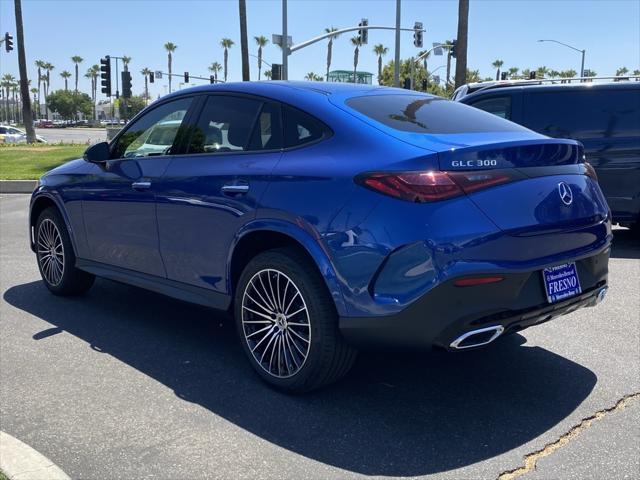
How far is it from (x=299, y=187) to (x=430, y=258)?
34.5 inches

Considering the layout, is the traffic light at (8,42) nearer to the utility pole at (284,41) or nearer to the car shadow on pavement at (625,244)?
the utility pole at (284,41)

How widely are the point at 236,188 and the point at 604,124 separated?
5.71 m

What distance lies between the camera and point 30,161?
69.5 ft

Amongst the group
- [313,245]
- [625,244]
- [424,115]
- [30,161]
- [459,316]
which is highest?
[424,115]

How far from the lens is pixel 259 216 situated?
371cm

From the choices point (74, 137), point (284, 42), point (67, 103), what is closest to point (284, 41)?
point (284, 42)

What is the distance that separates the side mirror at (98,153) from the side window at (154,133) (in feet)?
0.18

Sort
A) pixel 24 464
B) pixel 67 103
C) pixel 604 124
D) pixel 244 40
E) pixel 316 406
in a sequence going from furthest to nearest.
Answer: pixel 67 103 → pixel 244 40 → pixel 604 124 → pixel 316 406 → pixel 24 464

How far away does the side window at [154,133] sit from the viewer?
183 inches

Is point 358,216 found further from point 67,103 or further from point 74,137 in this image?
point 67,103

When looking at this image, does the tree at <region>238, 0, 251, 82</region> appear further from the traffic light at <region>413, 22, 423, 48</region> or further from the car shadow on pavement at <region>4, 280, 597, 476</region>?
the car shadow on pavement at <region>4, 280, 597, 476</region>

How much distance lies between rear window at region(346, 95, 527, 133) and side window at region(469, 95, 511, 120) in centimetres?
436

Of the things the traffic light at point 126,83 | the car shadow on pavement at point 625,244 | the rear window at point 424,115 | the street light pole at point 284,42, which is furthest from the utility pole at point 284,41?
the rear window at point 424,115

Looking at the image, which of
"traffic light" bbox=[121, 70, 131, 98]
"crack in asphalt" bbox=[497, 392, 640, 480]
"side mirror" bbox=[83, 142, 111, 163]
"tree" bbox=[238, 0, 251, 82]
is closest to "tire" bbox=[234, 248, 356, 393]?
"crack in asphalt" bbox=[497, 392, 640, 480]
